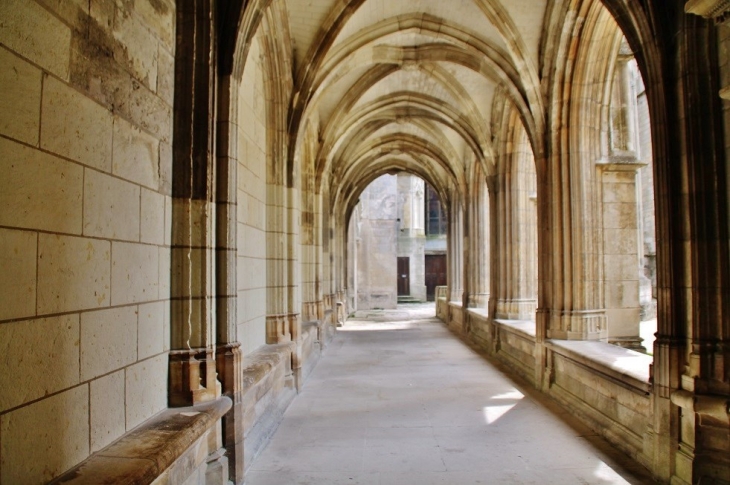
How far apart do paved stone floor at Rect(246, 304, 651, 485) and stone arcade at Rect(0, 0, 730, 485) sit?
0.90ft

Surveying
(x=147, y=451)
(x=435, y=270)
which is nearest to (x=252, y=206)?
(x=147, y=451)

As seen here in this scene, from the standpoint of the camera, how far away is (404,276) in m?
24.8

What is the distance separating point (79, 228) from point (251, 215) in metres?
2.80

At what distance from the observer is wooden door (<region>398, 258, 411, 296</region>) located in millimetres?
24552

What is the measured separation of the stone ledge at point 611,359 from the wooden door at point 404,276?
18.8 metres

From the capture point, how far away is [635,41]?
12.2 feet

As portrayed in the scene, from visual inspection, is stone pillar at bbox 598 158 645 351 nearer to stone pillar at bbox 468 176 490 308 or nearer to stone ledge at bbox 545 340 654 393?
stone ledge at bbox 545 340 654 393

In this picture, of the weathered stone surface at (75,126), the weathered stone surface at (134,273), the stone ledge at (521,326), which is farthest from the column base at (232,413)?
the stone ledge at (521,326)

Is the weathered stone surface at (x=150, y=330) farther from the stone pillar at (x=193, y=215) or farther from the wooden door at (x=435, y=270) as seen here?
the wooden door at (x=435, y=270)

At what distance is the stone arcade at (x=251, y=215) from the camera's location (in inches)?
69.1

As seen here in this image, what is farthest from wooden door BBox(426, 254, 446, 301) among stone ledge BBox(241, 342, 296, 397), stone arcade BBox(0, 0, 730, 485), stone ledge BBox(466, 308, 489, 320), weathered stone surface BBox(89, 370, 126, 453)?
weathered stone surface BBox(89, 370, 126, 453)

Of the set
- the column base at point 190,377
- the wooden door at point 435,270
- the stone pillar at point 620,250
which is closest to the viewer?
the column base at point 190,377

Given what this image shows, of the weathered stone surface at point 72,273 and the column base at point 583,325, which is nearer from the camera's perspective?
the weathered stone surface at point 72,273

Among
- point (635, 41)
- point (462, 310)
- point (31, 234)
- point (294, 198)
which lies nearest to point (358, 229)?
point (462, 310)
